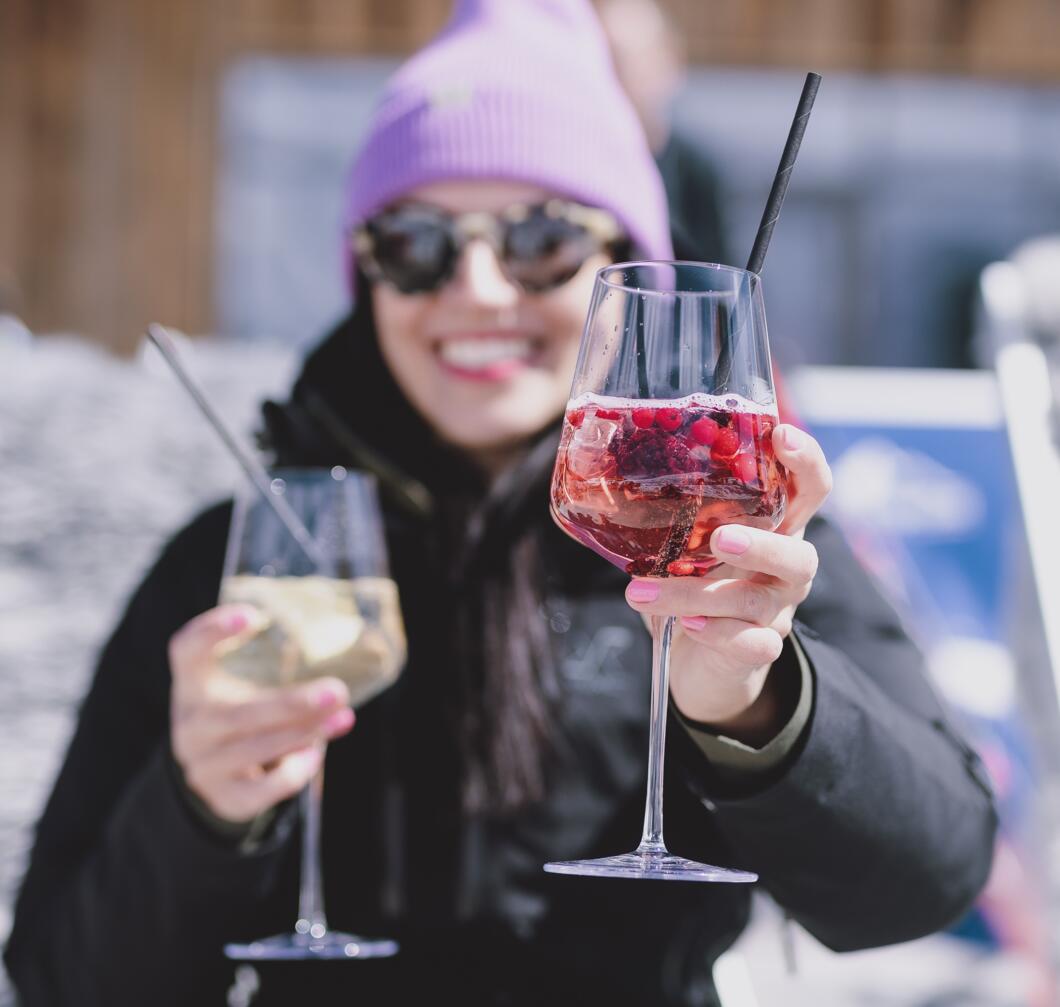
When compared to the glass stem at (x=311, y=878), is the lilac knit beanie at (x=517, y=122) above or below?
above

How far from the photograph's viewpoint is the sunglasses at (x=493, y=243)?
2145mm

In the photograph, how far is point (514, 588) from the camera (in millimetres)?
2188

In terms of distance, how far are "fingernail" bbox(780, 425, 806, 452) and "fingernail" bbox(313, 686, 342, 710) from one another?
2.08ft

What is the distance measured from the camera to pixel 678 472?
4.01 ft

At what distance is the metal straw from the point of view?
1532 mm

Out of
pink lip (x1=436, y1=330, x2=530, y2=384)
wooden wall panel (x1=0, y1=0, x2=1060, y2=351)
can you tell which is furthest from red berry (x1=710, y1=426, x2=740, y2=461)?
wooden wall panel (x1=0, y1=0, x2=1060, y2=351)

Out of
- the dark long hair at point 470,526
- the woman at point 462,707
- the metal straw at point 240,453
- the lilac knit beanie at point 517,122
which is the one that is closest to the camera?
the metal straw at point 240,453

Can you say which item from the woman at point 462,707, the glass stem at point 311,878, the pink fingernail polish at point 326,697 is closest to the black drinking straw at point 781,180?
the woman at point 462,707

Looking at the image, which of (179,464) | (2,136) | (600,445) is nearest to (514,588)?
(600,445)

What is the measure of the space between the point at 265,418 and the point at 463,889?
2.48 ft

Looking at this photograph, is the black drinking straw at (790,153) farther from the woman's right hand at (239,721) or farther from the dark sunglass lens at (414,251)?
the dark sunglass lens at (414,251)

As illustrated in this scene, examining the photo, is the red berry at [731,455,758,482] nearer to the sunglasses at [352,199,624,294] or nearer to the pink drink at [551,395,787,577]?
the pink drink at [551,395,787,577]

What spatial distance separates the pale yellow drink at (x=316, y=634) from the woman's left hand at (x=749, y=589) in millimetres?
509

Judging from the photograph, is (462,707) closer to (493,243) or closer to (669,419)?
(493,243)
